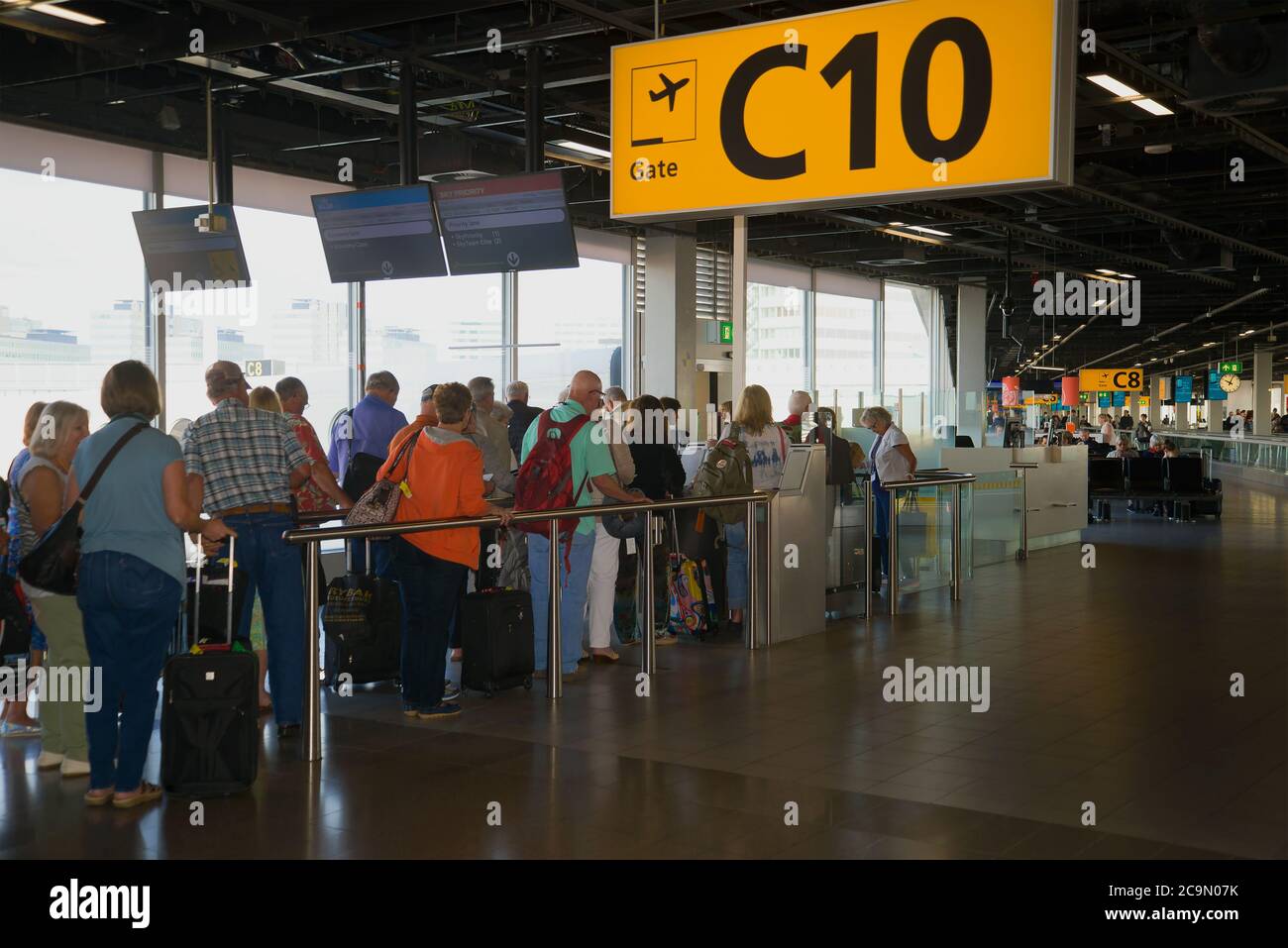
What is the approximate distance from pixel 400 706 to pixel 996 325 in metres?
29.3

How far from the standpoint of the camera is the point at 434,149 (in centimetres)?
1152

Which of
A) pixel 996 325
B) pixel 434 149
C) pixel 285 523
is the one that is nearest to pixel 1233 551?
pixel 434 149

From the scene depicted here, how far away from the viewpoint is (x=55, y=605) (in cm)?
522

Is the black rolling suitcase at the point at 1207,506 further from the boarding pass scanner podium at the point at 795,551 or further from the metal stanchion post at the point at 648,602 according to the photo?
the metal stanchion post at the point at 648,602

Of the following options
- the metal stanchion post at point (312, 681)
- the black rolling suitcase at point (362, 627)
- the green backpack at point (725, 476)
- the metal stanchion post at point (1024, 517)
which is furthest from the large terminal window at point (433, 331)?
the metal stanchion post at point (312, 681)

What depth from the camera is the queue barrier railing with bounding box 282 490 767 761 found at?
5379 mm

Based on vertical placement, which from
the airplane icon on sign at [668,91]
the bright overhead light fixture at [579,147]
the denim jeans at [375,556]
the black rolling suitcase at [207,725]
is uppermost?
the bright overhead light fixture at [579,147]

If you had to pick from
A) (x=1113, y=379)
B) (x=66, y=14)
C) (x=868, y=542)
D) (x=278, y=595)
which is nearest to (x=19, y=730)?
(x=278, y=595)

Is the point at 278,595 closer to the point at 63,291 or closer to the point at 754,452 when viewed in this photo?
the point at 754,452

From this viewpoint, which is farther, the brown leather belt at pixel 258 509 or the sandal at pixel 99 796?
the brown leather belt at pixel 258 509

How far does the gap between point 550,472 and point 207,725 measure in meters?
2.67

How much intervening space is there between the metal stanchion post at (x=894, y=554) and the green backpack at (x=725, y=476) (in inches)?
68.8

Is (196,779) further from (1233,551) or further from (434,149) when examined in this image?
→ (1233,551)

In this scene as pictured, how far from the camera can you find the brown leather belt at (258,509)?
5.62m
